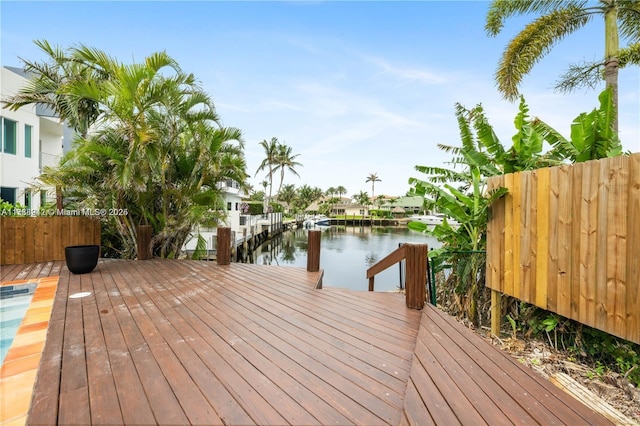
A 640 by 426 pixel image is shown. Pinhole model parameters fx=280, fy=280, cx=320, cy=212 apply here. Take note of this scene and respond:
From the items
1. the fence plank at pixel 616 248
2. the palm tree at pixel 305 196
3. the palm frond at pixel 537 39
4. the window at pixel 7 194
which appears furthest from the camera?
the palm tree at pixel 305 196

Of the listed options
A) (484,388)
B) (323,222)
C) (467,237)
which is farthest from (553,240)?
(323,222)

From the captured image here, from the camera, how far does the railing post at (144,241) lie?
5.96 m

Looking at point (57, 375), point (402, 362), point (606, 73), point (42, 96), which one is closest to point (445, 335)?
point (402, 362)

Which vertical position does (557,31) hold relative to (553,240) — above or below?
above

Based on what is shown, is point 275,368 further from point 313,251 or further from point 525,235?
point 525,235

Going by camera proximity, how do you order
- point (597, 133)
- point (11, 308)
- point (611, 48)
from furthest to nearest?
point (611, 48), point (11, 308), point (597, 133)

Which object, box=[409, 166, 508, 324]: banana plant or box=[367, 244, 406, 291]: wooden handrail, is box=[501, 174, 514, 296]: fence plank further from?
box=[367, 244, 406, 291]: wooden handrail

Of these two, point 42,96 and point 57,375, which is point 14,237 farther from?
point 57,375

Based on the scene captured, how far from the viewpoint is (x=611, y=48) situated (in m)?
5.73

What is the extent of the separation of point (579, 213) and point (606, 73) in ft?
17.8

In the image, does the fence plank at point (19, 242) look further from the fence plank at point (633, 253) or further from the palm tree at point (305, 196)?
the palm tree at point (305, 196)

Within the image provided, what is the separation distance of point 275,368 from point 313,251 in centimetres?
294

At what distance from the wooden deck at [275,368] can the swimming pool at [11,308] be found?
309 millimetres

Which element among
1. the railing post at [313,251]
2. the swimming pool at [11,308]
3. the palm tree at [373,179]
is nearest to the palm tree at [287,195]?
the palm tree at [373,179]
